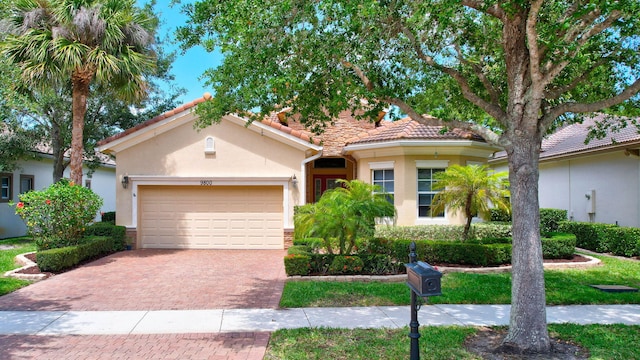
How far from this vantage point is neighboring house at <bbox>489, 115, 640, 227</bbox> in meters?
14.5

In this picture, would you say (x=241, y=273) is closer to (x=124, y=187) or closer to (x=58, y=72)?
(x=124, y=187)

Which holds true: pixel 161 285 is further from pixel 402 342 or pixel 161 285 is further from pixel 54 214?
pixel 402 342

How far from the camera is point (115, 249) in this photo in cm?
1474

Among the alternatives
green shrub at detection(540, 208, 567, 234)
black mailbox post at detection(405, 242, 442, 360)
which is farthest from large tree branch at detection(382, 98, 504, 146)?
green shrub at detection(540, 208, 567, 234)

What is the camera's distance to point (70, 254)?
38.4 ft

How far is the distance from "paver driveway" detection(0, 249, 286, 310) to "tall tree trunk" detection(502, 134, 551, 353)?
414 cm

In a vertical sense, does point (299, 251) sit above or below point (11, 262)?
above

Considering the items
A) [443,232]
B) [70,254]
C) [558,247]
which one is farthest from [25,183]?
[558,247]

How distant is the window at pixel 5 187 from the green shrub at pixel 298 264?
15.8 meters

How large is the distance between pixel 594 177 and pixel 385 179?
783cm

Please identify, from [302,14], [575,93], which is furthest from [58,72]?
[575,93]

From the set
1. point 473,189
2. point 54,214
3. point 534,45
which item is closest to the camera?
point 534,45

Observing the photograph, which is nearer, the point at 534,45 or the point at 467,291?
the point at 534,45

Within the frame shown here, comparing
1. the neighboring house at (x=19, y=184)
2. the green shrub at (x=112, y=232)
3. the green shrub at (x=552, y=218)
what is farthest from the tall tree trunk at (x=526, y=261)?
the neighboring house at (x=19, y=184)
